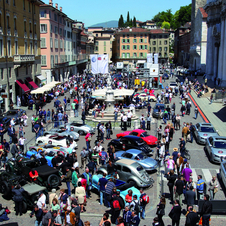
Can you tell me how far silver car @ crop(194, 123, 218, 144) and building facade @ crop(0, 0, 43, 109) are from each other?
2115cm

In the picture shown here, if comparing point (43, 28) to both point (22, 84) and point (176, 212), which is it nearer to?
point (22, 84)

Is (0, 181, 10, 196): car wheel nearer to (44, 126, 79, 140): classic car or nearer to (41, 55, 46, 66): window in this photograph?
(44, 126, 79, 140): classic car

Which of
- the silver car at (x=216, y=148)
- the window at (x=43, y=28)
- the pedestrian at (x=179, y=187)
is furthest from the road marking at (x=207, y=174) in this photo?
the window at (x=43, y=28)

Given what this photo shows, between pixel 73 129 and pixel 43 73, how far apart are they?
34028mm

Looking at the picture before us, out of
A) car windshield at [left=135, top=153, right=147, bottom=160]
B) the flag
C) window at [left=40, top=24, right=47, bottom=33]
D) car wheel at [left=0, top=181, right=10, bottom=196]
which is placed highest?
window at [left=40, top=24, right=47, bottom=33]

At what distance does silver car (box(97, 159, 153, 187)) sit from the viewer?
1501 cm

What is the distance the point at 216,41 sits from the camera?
61.5 m

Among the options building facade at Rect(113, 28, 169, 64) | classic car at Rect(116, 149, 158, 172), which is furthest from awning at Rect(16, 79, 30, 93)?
building facade at Rect(113, 28, 169, 64)

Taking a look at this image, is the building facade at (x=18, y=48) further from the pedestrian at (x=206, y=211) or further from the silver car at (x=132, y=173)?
the pedestrian at (x=206, y=211)

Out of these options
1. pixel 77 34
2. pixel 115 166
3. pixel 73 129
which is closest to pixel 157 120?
pixel 73 129

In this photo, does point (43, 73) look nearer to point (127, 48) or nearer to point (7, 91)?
point (7, 91)

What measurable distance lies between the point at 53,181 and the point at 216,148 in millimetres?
10650

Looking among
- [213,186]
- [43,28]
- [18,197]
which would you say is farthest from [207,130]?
[43,28]

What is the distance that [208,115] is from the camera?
111 ft
